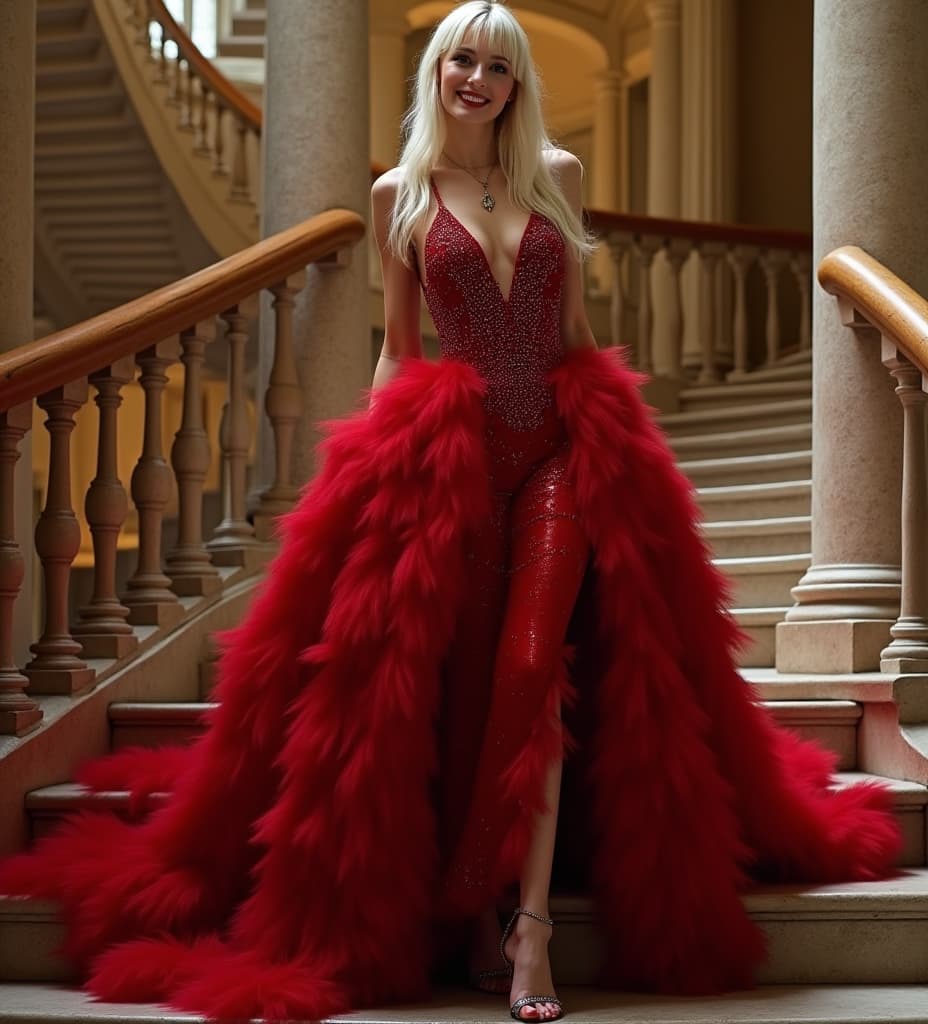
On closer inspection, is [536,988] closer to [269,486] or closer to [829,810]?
[829,810]

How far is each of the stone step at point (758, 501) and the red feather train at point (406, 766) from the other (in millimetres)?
2240

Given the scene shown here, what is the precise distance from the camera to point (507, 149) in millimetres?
2473

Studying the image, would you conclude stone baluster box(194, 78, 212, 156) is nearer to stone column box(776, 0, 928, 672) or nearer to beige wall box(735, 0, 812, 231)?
beige wall box(735, 0, 812, 231)

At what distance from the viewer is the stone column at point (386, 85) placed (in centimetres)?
950

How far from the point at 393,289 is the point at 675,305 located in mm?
4300

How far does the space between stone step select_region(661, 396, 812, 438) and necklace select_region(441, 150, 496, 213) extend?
335cm

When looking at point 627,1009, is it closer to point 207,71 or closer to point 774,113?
point 207,71

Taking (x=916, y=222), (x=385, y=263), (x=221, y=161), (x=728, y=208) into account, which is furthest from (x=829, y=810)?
(x=728, y=208)

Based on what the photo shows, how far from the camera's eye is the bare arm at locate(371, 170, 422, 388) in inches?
98.1

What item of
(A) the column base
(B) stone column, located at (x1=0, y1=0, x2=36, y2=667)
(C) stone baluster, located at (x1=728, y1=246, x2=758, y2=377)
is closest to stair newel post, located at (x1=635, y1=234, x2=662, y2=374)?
(C) stone baluster, located at (x1=728, y1=246, x2=758, y2=377)

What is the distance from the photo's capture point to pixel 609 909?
2.23 meters

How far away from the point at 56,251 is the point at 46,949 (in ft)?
21.8

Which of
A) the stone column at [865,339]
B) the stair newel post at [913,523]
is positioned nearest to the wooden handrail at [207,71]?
the stone column at [865,339]

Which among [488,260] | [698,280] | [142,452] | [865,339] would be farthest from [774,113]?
[488,260]
